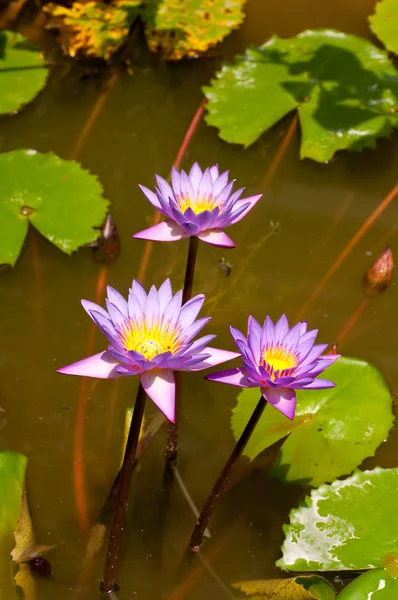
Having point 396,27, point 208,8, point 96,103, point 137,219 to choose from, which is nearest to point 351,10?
point 396,27

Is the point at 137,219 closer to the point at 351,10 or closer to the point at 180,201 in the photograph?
the point at 180,201

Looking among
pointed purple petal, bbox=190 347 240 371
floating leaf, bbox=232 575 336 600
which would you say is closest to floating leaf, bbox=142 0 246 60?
pointed purple petal, bbox=190 347 240 371

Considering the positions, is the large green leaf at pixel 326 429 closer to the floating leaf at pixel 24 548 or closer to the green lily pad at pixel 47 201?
the floating leaf at pixel 24 548

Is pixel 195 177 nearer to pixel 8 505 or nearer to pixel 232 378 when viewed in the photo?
pixel 232 378

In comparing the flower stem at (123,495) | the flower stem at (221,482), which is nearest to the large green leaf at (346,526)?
the flower stem at (221,482)

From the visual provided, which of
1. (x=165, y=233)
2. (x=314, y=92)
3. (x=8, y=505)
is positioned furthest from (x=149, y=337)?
(x=314, y=92)

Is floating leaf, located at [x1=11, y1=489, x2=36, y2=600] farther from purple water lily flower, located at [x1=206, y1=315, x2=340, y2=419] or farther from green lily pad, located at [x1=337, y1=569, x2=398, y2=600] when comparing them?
green lily pad, located at [x1=337, y1=569, x2=398, y2=600]
